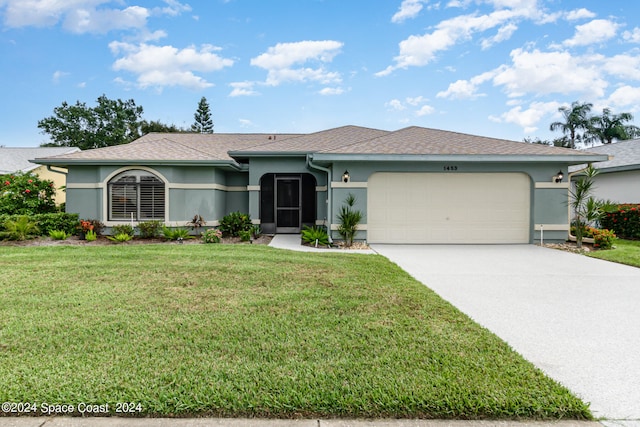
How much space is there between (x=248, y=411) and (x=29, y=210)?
1340 cm

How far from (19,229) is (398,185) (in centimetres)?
1134

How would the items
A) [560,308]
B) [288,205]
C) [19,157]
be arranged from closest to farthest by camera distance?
1. [560,308]
2. [288,205]
3. [19,157]

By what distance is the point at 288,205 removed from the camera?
13.4 m

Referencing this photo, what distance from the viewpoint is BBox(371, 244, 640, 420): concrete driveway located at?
283 centimetres

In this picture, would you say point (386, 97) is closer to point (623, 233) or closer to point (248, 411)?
point (623, 233)

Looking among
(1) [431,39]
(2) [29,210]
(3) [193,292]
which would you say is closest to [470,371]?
(3) [193,292]

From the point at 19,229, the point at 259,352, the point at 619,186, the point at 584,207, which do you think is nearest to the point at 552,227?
the point at 584,207

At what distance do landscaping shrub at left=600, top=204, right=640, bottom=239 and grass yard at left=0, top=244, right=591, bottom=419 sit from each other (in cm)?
1197

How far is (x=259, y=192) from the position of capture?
1229 centimetres

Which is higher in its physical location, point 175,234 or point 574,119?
point 574,119

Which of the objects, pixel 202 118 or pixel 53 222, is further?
pixel 202 118

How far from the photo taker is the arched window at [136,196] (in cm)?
1124

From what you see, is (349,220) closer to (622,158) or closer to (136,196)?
(136,196)

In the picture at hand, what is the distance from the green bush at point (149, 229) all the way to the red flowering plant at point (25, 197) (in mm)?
4147
